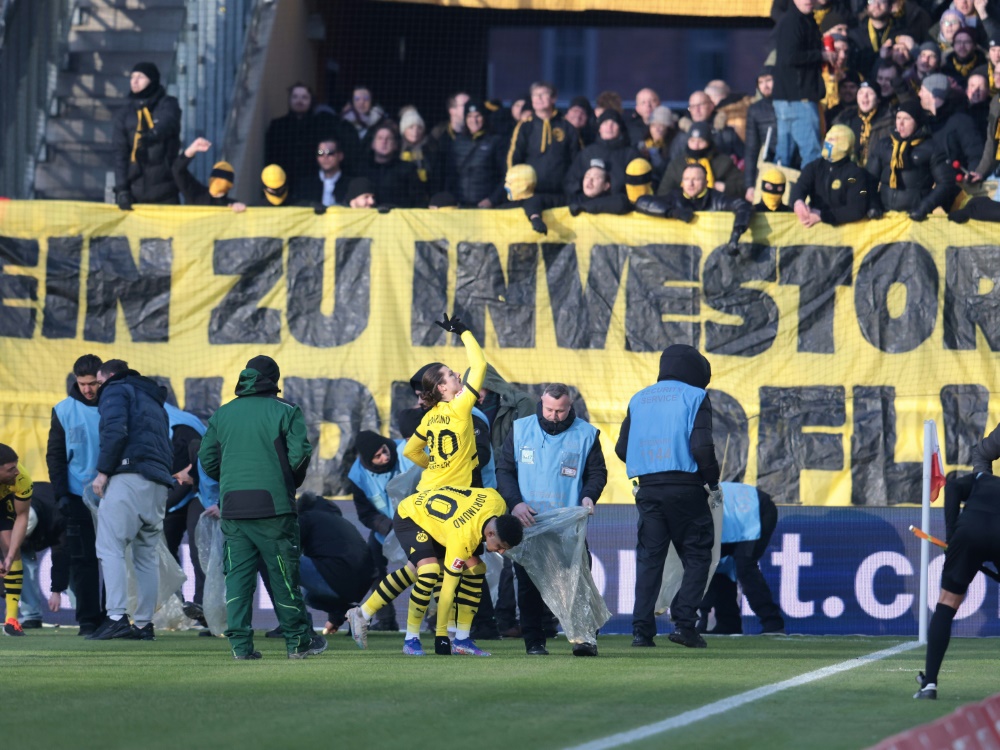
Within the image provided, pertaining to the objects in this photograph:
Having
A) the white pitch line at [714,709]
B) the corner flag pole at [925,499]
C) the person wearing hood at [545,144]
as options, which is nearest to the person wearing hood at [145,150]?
the person wearing hood at [545,144]

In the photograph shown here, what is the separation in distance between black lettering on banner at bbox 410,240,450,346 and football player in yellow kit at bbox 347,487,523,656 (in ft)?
15.7

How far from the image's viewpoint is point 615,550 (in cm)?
1353

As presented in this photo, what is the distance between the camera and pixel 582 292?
1505 centimetres

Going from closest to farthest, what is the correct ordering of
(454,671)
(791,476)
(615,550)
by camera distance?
(454,671)
(615,550)
(791,476)

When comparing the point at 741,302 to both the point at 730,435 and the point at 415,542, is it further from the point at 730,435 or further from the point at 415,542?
the point at 415,542

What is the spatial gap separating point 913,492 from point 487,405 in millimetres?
4091

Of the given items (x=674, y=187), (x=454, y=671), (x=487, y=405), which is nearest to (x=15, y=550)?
(x=487, y=405)

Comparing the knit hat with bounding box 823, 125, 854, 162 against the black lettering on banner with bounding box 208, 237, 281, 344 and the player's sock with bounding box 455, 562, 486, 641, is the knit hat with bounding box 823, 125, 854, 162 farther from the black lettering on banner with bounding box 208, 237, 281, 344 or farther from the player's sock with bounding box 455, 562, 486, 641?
the player's sock with bounding box 455, 562, 486, 641

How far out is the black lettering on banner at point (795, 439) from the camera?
47.5ft

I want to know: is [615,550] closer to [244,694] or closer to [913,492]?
[913,492]

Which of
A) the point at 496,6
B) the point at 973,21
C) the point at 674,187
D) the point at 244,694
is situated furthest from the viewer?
the point at 496,6

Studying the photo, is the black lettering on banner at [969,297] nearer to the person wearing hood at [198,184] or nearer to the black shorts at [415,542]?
the black shorts at [415,542]

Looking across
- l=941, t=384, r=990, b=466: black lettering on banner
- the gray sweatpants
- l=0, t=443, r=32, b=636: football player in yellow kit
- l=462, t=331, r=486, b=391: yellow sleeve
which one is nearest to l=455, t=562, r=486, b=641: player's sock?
A: l=462, t=331, r=486, b=391: yellow sleeve

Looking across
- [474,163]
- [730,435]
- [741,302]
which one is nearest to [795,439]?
[730,435]
